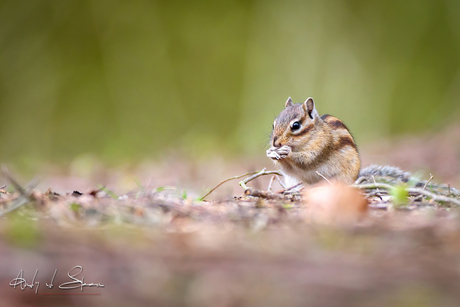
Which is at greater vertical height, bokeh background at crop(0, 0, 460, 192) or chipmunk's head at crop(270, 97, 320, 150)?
bokeh background at crop(0, 0, 460, 192)

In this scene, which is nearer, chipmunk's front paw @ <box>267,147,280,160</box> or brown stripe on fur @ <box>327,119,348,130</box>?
chipmunk's front paw @ <box>267,147,280,160</box>

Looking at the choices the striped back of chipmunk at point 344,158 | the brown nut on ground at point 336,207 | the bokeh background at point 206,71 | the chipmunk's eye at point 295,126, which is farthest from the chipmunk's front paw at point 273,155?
the bokeh background at point 206,71

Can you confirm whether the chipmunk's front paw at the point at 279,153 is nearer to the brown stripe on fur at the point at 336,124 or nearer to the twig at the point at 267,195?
the brown stripe on fur at the point at 336,124

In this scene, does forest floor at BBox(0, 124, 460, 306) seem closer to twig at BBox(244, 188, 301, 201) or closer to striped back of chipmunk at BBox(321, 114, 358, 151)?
twig at BBox(244, 188, 301, 201)

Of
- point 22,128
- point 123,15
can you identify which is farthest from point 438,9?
point 22,128

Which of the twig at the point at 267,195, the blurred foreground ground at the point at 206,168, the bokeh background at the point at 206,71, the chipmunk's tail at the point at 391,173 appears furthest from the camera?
the bokeh background at the point at 206,71

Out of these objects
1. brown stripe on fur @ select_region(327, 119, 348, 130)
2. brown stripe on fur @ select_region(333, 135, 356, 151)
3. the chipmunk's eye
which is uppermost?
brown stripe on fur @ select_region(327, 119, 348, 130)

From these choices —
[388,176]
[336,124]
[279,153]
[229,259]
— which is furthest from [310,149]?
[229,259]

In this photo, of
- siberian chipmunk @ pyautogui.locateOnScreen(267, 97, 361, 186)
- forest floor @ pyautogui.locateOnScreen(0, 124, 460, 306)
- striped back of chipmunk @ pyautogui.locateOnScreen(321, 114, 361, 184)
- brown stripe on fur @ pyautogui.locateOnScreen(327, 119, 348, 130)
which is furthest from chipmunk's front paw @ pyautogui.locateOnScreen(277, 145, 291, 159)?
forest floor @ pyautogui.locateOnScreen(0, 124, 460, 306)
